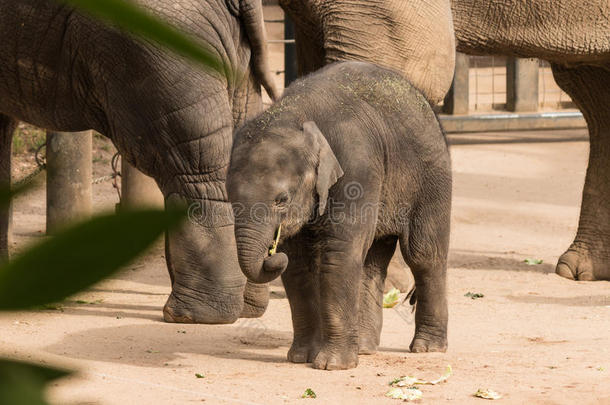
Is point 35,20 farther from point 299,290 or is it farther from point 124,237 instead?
point 124,237

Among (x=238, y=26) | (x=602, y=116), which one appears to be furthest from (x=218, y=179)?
(x=602, y=116)

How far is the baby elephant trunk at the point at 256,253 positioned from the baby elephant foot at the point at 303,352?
503mm

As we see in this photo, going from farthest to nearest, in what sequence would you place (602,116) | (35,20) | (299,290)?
(602,116)
(35,20)
(299,290)

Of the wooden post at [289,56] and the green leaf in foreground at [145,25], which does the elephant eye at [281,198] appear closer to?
the green leaf in foreground at [145,25]

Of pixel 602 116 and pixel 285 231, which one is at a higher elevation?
pixel 602 116

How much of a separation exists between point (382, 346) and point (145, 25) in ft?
15.1

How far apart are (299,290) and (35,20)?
173cm

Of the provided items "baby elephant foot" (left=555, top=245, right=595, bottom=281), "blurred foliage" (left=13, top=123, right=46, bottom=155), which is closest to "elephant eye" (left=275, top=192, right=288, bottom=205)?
"baby elephant foot" (left=555, top=245, right=595, bottom=281)

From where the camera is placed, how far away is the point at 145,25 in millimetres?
316

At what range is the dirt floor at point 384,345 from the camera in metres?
3.88

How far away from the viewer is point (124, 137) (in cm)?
496

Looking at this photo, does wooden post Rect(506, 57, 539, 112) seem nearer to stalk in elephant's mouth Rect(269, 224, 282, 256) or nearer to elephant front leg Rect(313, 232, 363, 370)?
elephant front leg Rect(313, 232, 363, 370)

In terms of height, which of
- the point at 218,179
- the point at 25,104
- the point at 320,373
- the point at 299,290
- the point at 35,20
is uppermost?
the point at 35,20

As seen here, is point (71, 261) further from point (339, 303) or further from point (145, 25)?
point (339, 303)
